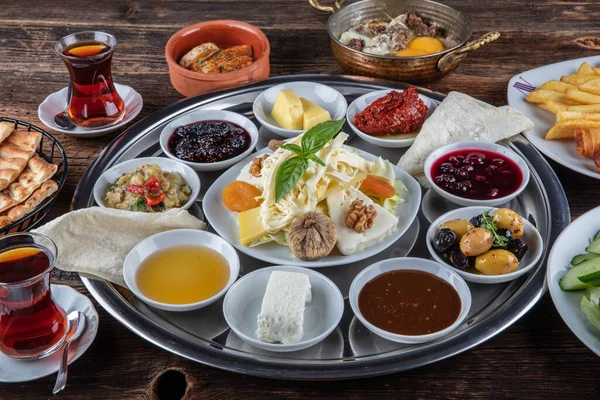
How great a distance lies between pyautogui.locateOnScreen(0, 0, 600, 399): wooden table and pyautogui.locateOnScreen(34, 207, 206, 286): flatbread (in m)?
0.17

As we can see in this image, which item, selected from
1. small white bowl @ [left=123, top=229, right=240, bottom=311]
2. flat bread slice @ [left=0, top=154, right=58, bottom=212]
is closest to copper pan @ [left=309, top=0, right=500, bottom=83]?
small white bowl @ [left=123, top=229, right=240, bottom=311]

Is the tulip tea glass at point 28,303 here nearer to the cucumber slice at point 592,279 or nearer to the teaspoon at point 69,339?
the teaspoon at point 69,339

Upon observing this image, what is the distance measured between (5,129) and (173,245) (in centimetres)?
130

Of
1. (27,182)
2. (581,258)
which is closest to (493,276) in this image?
(581,258)

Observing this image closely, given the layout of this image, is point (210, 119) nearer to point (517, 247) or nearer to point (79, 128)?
point (79, 128)

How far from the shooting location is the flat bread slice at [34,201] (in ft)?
10.5

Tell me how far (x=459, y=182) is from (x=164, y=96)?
221cm

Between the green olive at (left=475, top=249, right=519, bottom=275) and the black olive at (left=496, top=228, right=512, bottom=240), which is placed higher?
the black olive at (left=496, top=228, right=512, bottom=240)

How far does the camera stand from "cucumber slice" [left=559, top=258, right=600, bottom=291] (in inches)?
106

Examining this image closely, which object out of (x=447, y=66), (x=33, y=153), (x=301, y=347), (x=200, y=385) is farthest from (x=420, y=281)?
(x=33, y=153)

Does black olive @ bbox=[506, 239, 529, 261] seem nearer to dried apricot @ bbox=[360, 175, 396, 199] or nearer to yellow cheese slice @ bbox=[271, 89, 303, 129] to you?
dried apricot @ bbox=[360, 175, 396, 199]

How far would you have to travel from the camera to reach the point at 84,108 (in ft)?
13.1

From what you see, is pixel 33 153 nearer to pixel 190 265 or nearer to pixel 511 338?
pixel 190 265

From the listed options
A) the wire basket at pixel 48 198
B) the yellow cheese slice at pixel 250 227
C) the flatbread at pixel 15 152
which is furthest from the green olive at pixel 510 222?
the flatbread at pixel 15 152
